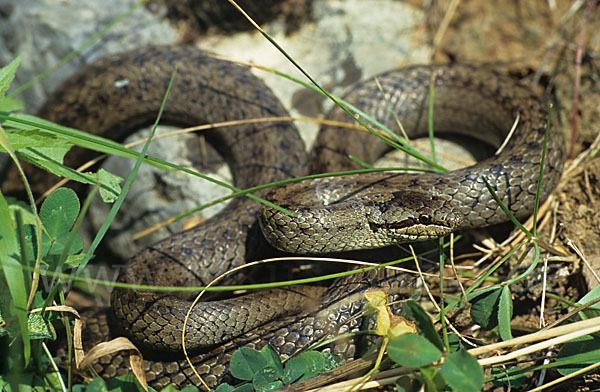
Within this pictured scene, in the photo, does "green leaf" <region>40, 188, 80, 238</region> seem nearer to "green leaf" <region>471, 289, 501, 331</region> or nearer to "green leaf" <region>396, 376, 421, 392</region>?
"green leaf" <region>396, 376, 421, 392</region>

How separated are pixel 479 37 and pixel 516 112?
1473 mm

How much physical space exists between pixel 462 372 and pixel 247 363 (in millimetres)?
1108

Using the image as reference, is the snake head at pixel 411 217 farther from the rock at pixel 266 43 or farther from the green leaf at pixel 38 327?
the green leaf at pixel 38 327

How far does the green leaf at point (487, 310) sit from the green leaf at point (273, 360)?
43.0 inches

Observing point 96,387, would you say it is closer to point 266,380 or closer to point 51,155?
point 266,380

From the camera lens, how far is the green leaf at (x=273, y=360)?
2694mm

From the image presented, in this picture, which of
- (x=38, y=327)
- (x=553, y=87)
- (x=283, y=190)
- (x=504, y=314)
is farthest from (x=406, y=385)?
(x=553, y=87)

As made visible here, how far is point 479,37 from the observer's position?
521cm

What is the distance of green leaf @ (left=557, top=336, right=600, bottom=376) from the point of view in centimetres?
250

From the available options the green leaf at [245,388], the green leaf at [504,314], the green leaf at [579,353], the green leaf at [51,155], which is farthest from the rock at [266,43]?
the green leaf at [579,353]

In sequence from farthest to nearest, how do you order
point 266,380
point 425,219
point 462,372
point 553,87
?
point 553,87, point 425,219, point 266,380, point 462,372

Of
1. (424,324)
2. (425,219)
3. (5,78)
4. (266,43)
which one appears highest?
(266,43)

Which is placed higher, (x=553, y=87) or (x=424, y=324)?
(x=553, y=87)

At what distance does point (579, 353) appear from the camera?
2557 millimetres
